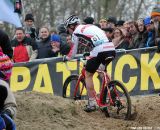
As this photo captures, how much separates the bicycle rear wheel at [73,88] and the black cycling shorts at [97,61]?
0.90 metres

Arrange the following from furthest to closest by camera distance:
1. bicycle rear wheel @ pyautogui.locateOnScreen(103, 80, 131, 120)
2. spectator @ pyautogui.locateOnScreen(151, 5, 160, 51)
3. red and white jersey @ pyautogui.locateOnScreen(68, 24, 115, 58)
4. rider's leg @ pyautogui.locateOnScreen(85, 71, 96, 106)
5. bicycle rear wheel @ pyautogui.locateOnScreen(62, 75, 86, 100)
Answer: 1. bicycle rear wheel @ pyautogui.locateOnScreen(62, 75, 86, 100)
2. spectator @ pyautogui.locateOnScreen(151, 5, 160, 51)
3. rider's leg @ pyautogui.locateOnScreen(85, 71, 96, 106)
4. red and white jersey @ pyautogui.locateOnScreen(68, 24, 115, 58)
5. bicycle rear wheel @ pyautogui.locateOnScreen(103, 80, 131, 120)

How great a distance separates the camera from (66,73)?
1309 centimetres

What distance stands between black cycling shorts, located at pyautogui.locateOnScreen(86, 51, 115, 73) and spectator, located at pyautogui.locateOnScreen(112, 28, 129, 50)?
272cm

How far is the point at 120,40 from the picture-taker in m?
13.2

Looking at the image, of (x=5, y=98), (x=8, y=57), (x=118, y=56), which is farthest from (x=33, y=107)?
(x=118, y=56)

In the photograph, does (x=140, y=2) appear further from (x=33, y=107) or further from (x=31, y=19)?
(x=33, y=107)

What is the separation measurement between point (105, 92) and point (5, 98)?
15.5 ft

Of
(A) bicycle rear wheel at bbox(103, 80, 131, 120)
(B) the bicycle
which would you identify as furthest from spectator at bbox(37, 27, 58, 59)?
(A) bicycle rear wheel at bbox(103, 80, 131, 120)

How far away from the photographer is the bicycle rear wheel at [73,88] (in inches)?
451

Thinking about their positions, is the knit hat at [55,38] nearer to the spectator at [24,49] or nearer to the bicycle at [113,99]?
the spectator at [24,49]

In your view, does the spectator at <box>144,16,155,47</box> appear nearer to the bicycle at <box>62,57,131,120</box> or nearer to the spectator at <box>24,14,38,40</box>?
the bicycle at <box>62,57,131,120</box>

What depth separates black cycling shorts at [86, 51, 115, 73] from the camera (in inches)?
404

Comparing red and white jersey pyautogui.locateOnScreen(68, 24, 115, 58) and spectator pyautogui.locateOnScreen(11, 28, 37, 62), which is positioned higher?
red and white jersey pyautogui.locateOnScreen(68, 24, 115, 58)

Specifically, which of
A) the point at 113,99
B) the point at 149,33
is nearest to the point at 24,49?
the point at 149,33
